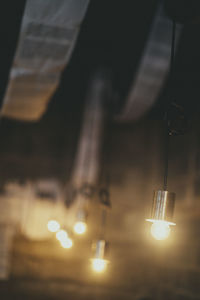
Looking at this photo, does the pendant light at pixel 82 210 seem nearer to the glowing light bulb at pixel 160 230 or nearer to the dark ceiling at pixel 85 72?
the dark ceiling at pixel 85 72

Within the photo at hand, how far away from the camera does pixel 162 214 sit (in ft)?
7.10

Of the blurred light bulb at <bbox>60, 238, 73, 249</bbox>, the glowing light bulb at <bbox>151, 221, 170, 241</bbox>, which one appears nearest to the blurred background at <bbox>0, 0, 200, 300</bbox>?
the blurred light bulb at <bbox>60, 238, 73, 249</bbox>

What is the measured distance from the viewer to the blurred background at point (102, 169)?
15.0 ft

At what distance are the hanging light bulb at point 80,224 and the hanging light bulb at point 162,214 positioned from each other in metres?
2.30

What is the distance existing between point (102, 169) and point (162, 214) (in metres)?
3.04

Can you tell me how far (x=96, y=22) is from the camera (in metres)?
4.60

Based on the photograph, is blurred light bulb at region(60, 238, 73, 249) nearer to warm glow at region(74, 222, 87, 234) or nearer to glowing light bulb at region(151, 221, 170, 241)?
warm glow at region(74, 222, 87, 234)

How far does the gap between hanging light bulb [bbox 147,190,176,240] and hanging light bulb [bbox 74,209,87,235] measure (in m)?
2.30

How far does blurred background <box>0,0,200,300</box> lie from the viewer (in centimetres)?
458

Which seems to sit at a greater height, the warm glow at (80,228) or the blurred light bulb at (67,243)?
the warm glow at (80,228)

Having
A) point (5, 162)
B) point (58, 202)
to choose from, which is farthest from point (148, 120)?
point (5, 162)

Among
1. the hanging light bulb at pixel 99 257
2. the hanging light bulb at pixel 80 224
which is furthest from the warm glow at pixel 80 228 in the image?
the hanging light bulb at pixel 99 257

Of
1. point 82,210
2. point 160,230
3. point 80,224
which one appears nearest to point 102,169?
point 82,210

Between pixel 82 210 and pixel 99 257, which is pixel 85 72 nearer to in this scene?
pixel 82 210
